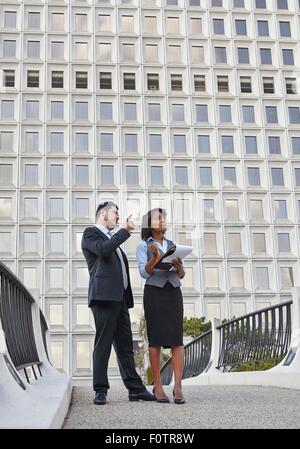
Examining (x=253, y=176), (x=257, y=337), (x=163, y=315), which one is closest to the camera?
(x=163, y=315)

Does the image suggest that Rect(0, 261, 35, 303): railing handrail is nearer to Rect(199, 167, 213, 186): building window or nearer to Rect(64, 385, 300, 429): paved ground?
Rect(64, 385, 300, 429): paved ground

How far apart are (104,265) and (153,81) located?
138 ft

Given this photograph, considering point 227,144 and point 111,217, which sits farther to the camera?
point 227,144

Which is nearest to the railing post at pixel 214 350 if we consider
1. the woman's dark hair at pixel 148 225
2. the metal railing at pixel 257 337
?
the metal railing at pixel 257 337

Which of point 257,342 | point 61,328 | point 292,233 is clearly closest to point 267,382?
point 257,342

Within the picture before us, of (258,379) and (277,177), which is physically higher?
(277,177)

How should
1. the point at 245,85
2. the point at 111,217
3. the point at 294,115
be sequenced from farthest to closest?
the point at 245,85, the point at 294,115, the point at 111,217

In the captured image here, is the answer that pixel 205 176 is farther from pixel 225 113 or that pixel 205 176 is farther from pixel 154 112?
pixel 154 112

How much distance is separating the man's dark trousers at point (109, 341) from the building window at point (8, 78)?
41.8 meters

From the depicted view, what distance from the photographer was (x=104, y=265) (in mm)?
4918

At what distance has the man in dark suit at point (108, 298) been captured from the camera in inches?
191

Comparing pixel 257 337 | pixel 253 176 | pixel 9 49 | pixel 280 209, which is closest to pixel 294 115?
pixel 253 176

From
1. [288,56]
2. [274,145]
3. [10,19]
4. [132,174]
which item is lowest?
[132,174]

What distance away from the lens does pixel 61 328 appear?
39.6 meters
